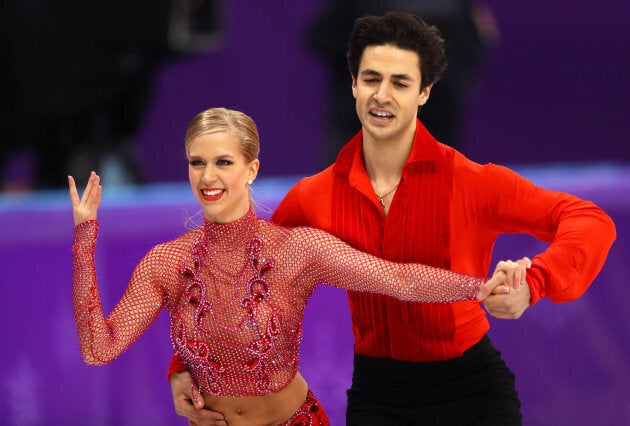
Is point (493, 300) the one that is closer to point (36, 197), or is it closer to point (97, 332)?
point (97, 332)

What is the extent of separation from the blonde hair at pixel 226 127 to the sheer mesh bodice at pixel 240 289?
206mm

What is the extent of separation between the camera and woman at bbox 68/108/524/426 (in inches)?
130

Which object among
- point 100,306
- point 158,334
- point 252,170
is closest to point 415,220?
point 252,170

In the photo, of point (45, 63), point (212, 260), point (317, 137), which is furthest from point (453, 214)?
point (317, 137)

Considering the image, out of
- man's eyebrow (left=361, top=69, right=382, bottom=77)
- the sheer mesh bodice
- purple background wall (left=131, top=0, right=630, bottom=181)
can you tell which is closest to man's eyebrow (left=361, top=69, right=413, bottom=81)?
man's eyebrow (left=361, top=69, right=382, bottom=77)

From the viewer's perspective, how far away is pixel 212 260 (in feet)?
11.1

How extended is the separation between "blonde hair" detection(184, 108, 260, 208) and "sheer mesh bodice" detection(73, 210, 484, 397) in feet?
0.68

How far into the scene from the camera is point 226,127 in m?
3.34

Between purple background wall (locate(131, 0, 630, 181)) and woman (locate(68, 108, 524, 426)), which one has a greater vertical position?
purple background wall (locate(131, 0, 630, 181))

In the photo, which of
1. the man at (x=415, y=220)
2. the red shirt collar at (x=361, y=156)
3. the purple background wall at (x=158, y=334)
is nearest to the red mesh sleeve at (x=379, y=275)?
the man at (x=415, y=220)

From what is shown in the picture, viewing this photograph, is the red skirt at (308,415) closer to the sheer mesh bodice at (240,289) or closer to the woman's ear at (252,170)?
the sheer mesh bodice at (240,289)

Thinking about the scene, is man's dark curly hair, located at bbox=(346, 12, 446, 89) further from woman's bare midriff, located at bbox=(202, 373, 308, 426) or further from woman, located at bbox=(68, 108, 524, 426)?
woman's bare midriff, located at bbox=(202, 373, 308, 426)

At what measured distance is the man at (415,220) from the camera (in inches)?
138

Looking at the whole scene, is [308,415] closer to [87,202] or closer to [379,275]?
[379,275]
